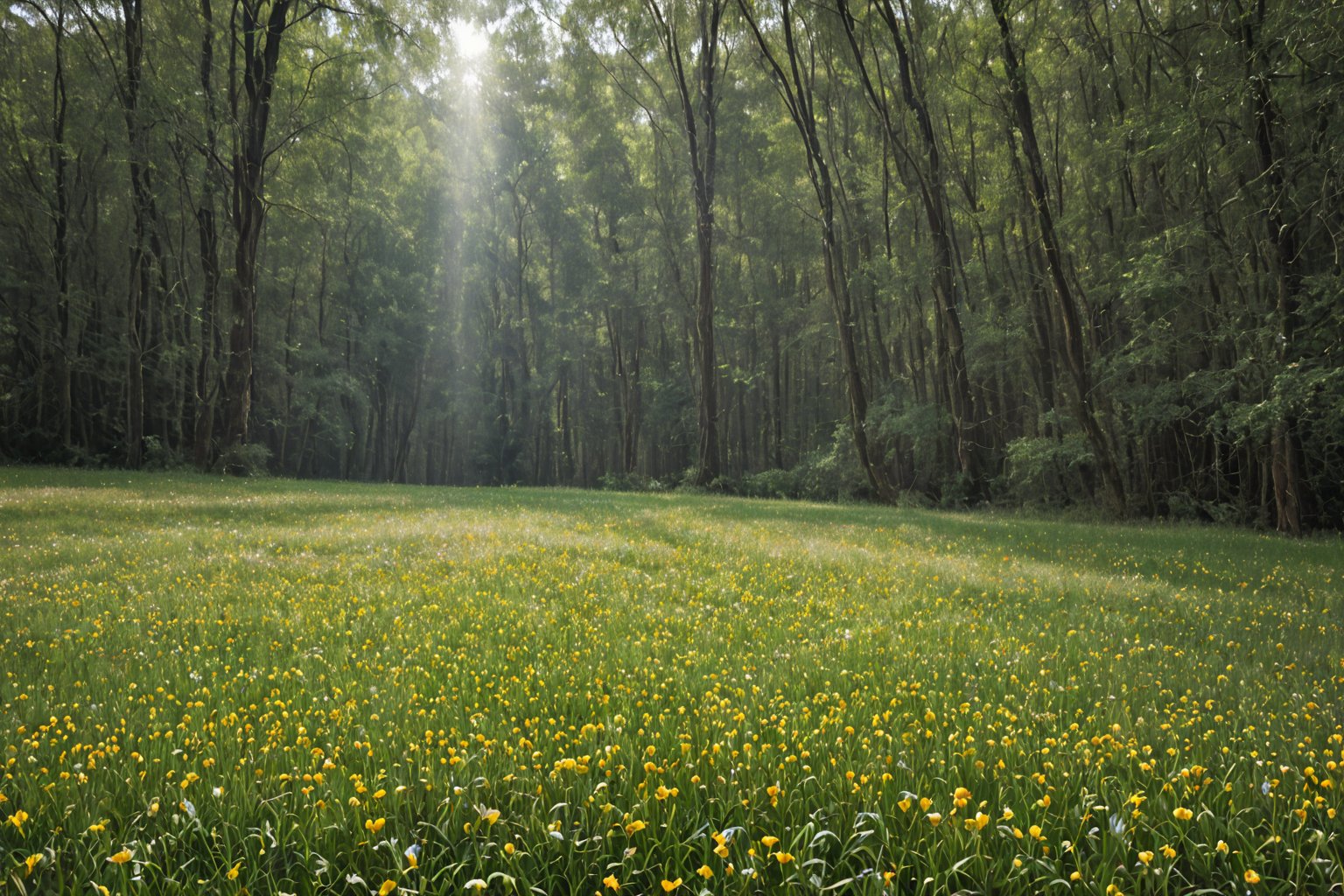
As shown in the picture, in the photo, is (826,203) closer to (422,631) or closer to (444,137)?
(422,631)

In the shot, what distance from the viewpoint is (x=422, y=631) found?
18.6ft

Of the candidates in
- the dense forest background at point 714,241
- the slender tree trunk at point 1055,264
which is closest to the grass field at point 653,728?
the slender tree trunk at point 1055,264

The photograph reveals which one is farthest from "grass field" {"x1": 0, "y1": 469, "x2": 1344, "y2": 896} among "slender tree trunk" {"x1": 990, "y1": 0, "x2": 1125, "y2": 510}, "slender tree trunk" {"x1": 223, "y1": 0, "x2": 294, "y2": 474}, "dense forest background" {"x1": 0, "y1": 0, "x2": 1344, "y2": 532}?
"slender tree trunk" {"x1": 223, "y1": 0, "x2": 294, "y2": 474}

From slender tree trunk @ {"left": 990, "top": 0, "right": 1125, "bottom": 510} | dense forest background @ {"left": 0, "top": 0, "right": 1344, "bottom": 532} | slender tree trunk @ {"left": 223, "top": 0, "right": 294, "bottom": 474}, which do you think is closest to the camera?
dense forest background @ {"left": 0, "top": 0, "right": 1344, "bottom": 532}

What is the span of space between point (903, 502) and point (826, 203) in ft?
35.2

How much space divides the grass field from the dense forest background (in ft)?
35.1

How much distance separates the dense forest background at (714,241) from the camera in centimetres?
1589

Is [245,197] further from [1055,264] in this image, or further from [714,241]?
[1055,264]

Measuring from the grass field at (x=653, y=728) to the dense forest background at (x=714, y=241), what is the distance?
10.7 m

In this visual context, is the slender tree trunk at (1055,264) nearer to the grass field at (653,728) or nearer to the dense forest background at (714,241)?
the dense forest background at (714,241)

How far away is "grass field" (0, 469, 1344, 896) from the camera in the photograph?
2.45m

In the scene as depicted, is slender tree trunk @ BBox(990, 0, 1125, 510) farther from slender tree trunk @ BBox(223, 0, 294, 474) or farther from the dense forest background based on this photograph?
slender tree trunk @ BBox(223, 0, 294, 474)

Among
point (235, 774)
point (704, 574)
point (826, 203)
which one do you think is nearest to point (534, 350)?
point (826, 203)

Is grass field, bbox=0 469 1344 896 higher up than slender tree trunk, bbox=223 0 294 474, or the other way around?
slender tree trunk, bbox=223 0 294 474
